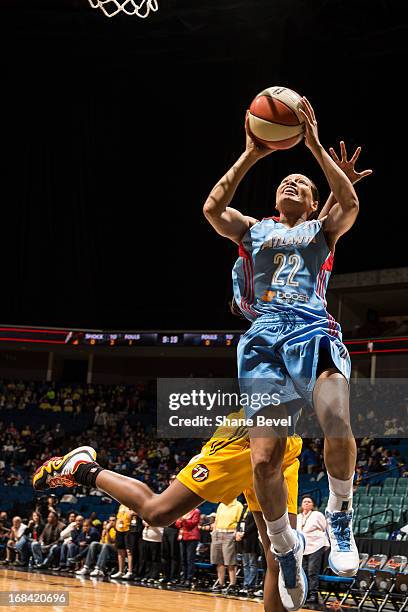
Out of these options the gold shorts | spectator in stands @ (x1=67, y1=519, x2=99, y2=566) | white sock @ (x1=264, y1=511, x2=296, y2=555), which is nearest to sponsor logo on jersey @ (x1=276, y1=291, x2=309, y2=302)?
the gold shorts

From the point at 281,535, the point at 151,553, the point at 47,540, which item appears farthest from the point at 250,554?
the point at 281,535

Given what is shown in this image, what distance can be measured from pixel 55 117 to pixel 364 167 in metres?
9.39

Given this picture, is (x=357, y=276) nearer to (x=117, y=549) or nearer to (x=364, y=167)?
(x=364, y=167)

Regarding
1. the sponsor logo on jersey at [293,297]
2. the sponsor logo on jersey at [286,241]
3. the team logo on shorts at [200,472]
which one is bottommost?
the team logo on shorts at [200,472]

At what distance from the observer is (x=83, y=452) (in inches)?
216

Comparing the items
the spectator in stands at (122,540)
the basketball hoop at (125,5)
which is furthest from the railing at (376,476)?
the basketball hoop at (125,5)

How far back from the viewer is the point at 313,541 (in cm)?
1149

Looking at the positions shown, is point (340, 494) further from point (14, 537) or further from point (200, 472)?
point (14, 537)

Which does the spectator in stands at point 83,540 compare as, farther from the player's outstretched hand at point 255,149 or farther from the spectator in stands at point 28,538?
the player's outstretched hand at point 255,149

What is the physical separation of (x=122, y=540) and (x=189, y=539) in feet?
5.74

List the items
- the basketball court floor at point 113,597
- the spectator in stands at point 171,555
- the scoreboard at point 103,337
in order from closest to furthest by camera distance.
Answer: the basketball court floor at point 113,597 → the spectator in stands at point 171,555 → the scoreboard at point 103,337

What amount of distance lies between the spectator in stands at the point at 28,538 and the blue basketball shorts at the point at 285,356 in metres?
14.2

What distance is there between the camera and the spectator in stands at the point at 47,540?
1697 cm

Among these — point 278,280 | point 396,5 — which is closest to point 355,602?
point 278,280
